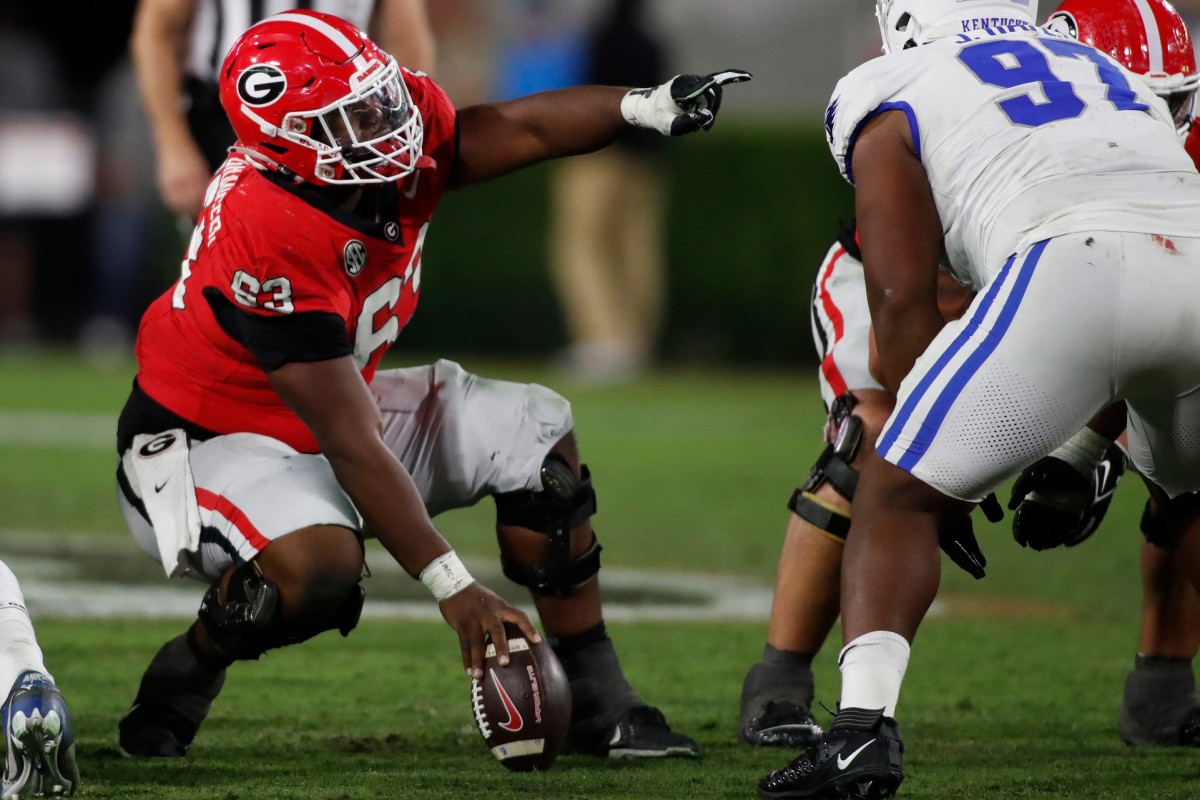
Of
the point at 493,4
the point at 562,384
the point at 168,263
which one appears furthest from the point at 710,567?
the point at 493,4

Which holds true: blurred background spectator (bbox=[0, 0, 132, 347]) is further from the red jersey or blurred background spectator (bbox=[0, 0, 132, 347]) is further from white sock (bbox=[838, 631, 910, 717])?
white sock (bbox=[838, 631, 910, 717])

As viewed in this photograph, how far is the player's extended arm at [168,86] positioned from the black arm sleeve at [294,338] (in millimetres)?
2057

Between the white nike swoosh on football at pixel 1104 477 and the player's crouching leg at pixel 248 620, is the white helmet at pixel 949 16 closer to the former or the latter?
the white nike swoosh on football at pixel 1104 477

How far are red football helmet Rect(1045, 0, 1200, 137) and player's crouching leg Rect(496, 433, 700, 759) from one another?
56.5 inches

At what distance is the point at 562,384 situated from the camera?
12250 mm

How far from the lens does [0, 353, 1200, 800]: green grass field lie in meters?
3.40

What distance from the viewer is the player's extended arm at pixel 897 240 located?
3223 mm

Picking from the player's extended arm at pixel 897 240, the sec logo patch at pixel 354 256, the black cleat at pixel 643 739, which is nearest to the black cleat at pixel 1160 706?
the black cleat at pixel 643 739

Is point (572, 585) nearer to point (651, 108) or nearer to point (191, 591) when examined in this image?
point (651, 108)

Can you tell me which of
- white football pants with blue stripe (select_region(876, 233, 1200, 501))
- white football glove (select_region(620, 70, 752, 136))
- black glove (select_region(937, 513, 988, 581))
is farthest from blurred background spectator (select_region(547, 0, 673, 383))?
white football pants with blue stripe (select_region(876, 233, 1200, 501))

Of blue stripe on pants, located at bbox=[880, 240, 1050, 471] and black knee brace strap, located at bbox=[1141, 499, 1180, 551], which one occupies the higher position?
blue stripe on pants, located at bbox=[880, 240, 1050, 471]

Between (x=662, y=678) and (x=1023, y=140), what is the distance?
73.0 inches

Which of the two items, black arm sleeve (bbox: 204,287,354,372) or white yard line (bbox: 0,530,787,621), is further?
white yard line (bbox: 0,530,787,621)

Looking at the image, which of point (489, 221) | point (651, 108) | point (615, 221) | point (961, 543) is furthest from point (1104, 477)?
point (489, 221)
